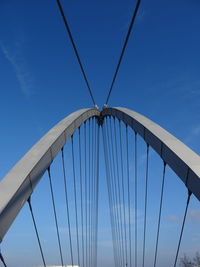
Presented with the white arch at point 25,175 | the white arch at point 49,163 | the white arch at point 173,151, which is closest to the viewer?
the white arch at point 25,175

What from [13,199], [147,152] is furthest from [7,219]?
[147,152]

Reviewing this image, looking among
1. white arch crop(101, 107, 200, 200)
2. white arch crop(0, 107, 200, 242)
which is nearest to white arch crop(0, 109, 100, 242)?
white arch crop(0, 107, 200, 242)

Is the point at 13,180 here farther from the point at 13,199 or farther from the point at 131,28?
the point at 131,28

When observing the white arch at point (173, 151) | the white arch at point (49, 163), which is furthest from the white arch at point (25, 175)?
the white arch at point (173, 151)

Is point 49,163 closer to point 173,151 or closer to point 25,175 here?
point 25,175

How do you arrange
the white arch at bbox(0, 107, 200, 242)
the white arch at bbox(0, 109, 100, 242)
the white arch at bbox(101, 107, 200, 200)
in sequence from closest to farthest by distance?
the white arch at bbox(0, 109, 100, 242)
the white arch at bbox(0, 107, 200, 242)
the white arch at bbox(101, 107, 200, 200)

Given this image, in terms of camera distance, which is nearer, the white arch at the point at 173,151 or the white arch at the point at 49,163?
the white arch at the point at 49,163

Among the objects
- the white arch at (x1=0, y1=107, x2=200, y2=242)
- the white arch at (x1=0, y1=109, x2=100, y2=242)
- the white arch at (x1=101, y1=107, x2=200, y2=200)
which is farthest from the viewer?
the white arch at (x1=101, y1=107, x2=200, y2=200)

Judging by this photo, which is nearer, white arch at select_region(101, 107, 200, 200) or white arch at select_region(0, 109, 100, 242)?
white arch at select_region(0, 109, 100, 242)

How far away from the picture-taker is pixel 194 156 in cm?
838

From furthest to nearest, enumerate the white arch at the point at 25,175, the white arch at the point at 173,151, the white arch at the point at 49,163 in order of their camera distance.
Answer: the white arch at the point at 173,151 < the white arch at the point at 49,163 < the white arch at the point at 25,175

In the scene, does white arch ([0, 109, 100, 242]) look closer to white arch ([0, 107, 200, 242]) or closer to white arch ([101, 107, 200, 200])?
white arch ([0, 107, 200, 242])

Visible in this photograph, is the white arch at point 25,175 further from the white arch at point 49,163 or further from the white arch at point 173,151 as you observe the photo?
the white arch at point 173,151

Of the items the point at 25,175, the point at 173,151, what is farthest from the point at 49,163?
the point at 173,151
